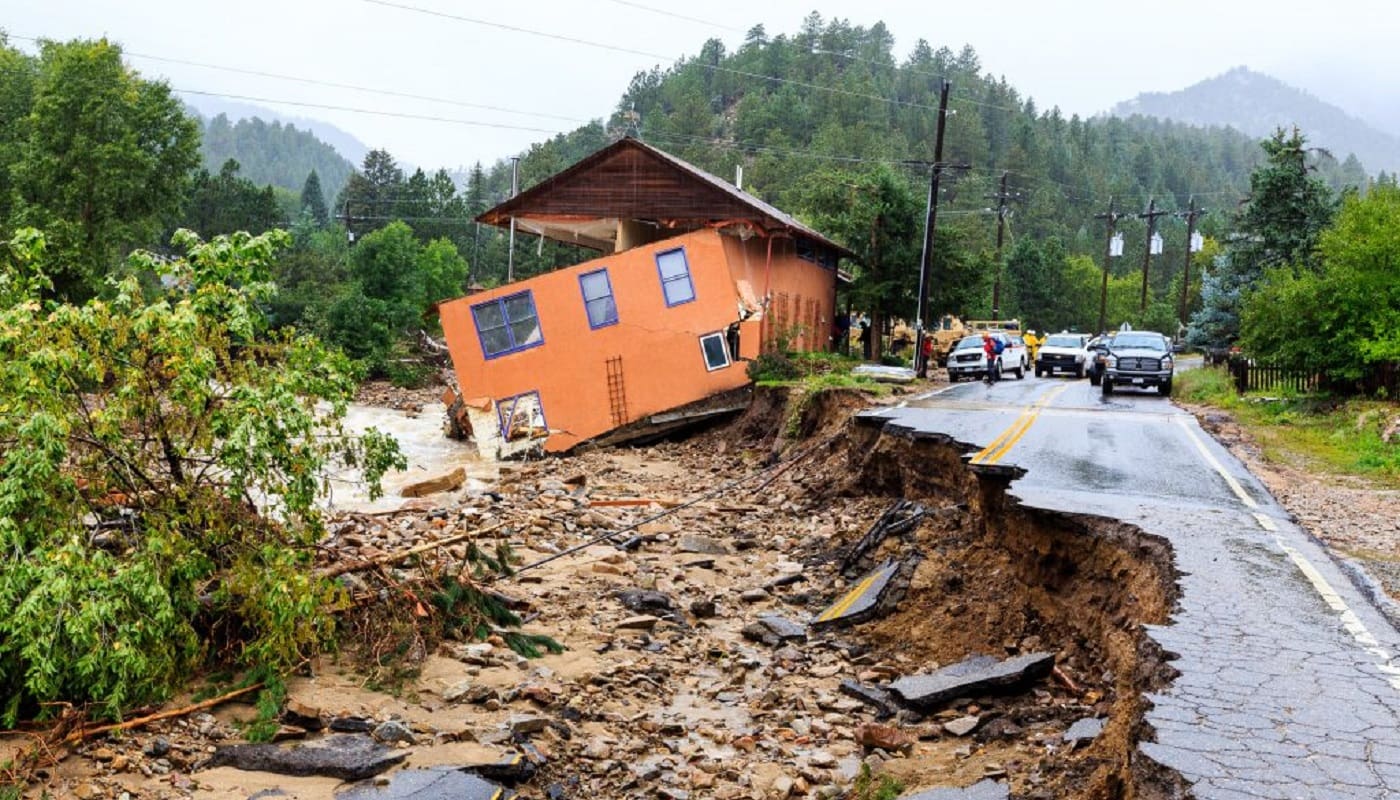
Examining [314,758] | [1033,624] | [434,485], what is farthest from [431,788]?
[434,485]

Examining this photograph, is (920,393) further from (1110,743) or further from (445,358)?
(445,358)

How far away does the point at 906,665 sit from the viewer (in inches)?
376

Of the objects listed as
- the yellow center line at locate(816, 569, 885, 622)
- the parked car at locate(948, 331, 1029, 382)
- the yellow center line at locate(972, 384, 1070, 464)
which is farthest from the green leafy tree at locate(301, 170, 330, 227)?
the yellow center line at locate(816, 569, 885, 622)

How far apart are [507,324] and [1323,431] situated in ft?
62.1

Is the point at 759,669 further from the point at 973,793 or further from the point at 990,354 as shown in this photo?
the point at 990,354

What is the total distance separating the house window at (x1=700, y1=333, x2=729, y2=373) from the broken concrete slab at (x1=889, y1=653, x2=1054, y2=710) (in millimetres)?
19604

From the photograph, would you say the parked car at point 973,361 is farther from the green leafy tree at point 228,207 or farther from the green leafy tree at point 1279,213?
the green leafy tree at point 228,207

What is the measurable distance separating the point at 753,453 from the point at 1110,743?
60.2 ft

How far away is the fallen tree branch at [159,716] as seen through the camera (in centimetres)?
689

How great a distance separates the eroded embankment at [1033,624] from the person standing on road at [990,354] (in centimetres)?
2273

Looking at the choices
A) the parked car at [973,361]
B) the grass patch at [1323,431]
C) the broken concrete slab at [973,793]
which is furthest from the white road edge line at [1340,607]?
the parked car at [973,361]

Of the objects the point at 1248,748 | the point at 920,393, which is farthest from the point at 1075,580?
the point at 920,393

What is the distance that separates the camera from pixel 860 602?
11.2 metres

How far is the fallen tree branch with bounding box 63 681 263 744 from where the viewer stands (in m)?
6.89
